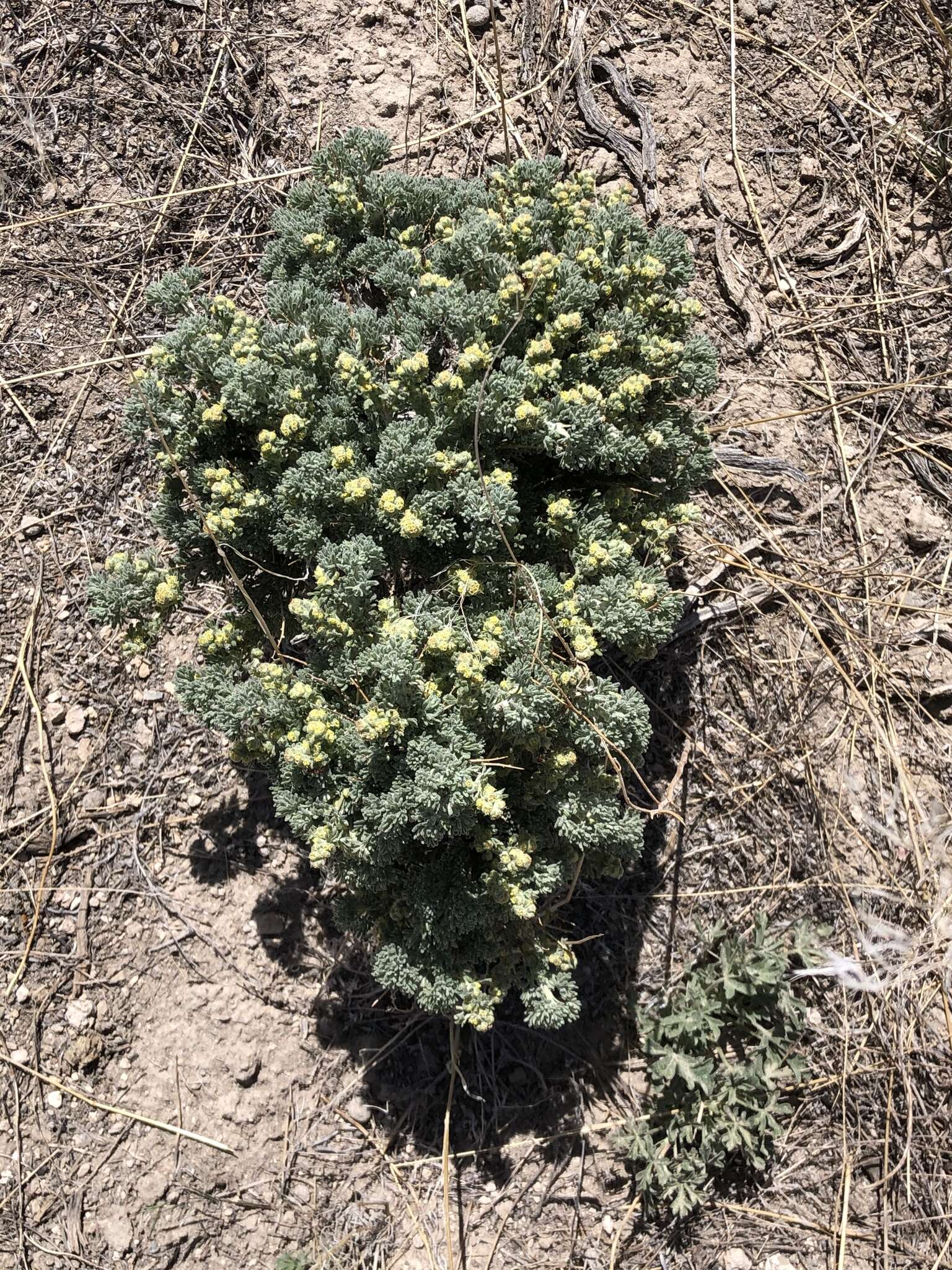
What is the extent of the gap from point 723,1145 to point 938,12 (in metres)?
4.41

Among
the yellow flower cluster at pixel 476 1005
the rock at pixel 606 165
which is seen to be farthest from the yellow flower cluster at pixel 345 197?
the yellow flower cluster at pixel 476 1005

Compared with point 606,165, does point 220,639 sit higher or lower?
lower

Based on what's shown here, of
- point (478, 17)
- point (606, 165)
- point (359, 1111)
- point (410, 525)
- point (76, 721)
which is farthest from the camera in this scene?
point (478, 17)

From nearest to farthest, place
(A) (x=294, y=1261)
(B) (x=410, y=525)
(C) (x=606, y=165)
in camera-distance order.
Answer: (B) (x=410, y=525)
(A) (x=294, y=1261)
(C) (x=606, y=165)

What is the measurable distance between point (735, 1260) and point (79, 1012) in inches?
98.6

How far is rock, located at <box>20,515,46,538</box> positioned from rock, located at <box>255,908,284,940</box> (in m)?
1.73

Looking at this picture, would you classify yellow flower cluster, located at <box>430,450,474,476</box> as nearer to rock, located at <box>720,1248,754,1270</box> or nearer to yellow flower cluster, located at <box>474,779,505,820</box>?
yellow flower cluster, located at <box>474,779,505,820</box>

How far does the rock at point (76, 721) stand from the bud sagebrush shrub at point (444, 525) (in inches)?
43.2

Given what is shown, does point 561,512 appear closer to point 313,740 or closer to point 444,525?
point 444,525

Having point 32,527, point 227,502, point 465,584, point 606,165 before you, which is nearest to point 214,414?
point 227,502

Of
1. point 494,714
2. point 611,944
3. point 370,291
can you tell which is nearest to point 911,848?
point 611,944

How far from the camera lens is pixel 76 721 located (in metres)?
3.62

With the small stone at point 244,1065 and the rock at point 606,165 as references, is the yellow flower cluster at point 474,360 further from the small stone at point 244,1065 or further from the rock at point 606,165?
the small stone at point 244,1065

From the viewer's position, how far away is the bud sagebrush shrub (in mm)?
2486
